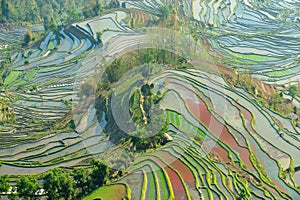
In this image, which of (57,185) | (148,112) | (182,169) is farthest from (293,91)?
(57,185)

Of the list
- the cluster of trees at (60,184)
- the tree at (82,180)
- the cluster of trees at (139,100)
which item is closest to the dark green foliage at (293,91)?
the cluster of trees at (139,100)

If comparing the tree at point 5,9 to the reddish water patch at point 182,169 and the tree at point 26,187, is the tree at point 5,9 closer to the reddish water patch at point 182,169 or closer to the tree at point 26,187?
the reddish water patch at point 182,169

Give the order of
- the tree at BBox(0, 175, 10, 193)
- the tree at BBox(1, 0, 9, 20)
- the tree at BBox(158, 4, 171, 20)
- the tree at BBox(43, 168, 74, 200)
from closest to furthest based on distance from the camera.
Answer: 1. the tree at BBox(0, 175, 10, 193)
2. the tree at BBox(43, 168, 74, 200)
3. the tree at BBox(158, 4, 171, 20)
4. the tree at BBox(1, 0, 9, 20)

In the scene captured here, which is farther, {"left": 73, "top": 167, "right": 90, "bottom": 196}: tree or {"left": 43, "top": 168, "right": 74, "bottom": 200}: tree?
{"left": 73, "top": 167, "right": 90, "bottom": 196}: tree

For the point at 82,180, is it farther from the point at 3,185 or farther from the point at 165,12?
the point at 165,12

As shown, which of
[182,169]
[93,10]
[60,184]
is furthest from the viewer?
[93,10]

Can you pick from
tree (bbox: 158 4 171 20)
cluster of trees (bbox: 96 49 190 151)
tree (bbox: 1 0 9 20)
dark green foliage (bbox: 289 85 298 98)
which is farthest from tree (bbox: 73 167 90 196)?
tree (bbox: 1 0 9 20)

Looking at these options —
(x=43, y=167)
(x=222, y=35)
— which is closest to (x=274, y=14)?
(x=222, y=35)

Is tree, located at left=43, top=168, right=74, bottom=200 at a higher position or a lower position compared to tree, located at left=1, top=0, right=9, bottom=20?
lower

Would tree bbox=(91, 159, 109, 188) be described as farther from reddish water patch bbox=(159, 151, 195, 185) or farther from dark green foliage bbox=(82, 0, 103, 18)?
dark green foliage bbox=(82, 0, 103, 18)
